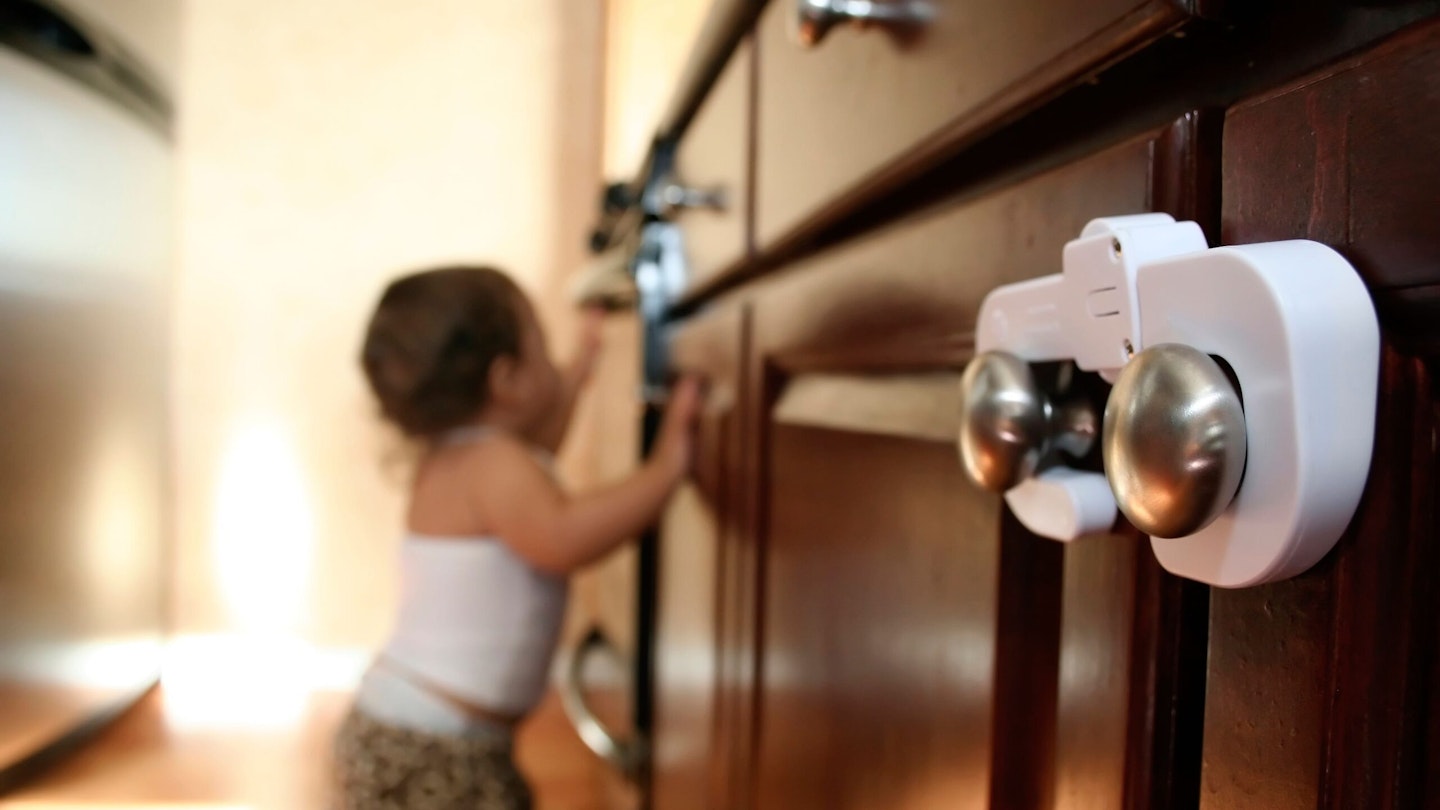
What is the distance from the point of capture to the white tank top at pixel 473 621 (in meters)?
0.99

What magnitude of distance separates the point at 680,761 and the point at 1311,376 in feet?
2.20

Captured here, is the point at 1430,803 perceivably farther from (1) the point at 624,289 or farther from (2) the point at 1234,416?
(1) the point at 624,289

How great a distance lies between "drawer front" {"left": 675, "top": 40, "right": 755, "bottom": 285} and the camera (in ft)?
1.90

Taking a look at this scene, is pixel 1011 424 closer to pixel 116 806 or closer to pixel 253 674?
pixel 116 806

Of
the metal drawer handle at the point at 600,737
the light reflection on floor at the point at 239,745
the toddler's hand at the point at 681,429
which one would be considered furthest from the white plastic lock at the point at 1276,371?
the light reflection on floor at the point at 239,745

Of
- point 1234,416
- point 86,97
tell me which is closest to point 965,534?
point 1234,416

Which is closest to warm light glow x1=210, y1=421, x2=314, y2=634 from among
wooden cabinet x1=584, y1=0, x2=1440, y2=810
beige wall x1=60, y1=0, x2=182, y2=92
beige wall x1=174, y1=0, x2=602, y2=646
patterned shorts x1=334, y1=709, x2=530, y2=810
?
beige wall x1=174, y1=0, x2=602, y2=646

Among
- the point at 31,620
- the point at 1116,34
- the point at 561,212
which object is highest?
the point at 561,212

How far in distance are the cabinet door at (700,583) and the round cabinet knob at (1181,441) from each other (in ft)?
1.38

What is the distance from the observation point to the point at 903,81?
1.06ft

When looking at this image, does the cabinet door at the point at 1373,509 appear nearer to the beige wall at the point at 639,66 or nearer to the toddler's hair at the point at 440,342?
the beige wall at the point at 639,66

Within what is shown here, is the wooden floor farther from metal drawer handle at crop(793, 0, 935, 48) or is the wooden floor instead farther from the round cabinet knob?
the round cabinet knob

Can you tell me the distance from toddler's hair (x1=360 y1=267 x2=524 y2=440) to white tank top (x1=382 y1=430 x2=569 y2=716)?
0.17ft

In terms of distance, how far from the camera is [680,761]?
732 mm
